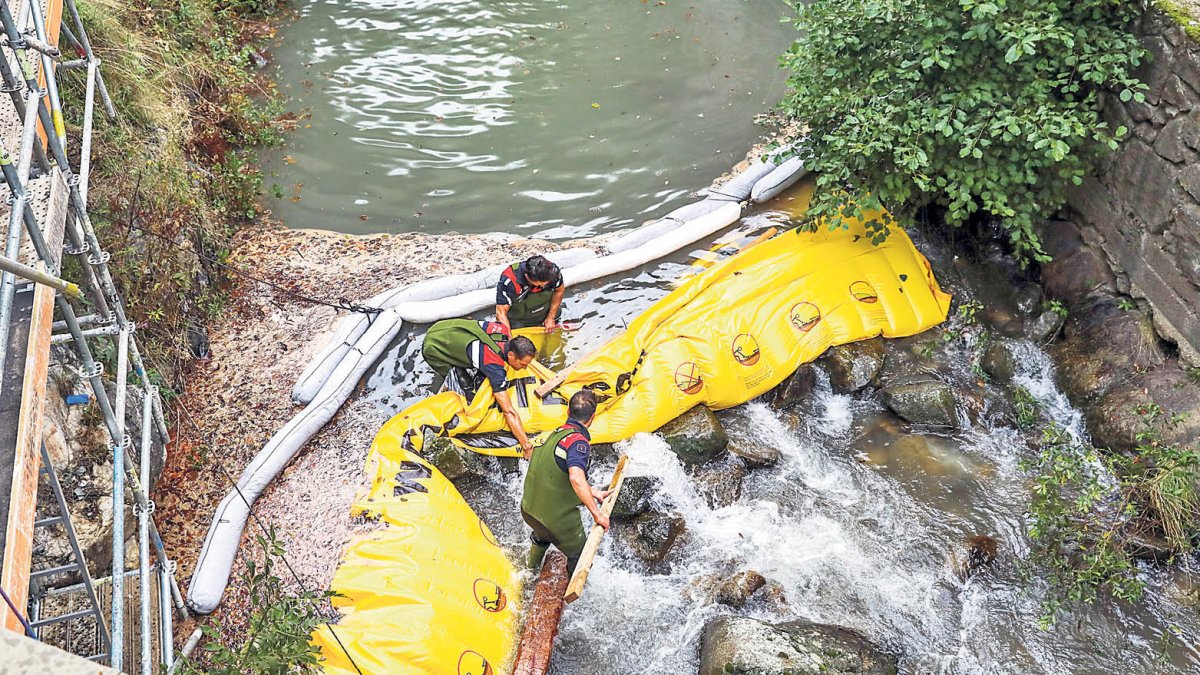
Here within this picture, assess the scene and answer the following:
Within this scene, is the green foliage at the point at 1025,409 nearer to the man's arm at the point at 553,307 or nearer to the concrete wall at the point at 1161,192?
the concrete wall at the point at 1161,192

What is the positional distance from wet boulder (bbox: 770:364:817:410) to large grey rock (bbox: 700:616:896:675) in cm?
180

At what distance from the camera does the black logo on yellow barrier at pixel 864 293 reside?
640cm

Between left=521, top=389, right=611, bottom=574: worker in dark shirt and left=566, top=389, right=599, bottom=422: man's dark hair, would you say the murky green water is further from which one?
left=521, top=389, right=611, bottom=574: worker in dark shirt

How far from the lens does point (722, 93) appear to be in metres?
9.25

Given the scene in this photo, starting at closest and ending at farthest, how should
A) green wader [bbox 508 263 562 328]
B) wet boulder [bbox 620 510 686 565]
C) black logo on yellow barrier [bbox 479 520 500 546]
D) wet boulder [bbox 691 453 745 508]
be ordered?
black logo on yellow barrier [bbox 479 520 500 546]
wet boulder [bbox 620 510 686 565]
wet boulder [bbox 691 453 745 508]
green wader [bbox 508 263 562 328]

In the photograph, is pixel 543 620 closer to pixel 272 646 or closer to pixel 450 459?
pixel 450 459

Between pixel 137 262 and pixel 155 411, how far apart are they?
1.31 metres

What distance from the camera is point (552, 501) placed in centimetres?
466

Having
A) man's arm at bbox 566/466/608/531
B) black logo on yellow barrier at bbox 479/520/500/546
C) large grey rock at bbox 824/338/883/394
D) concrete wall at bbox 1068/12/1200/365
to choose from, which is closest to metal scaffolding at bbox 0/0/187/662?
black logo on yellow barrier at bbox 479/520/500/546

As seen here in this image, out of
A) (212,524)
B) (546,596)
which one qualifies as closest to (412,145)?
(212,524)

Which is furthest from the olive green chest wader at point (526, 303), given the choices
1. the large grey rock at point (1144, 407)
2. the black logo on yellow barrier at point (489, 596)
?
the large grey rock at point (1144, 407)

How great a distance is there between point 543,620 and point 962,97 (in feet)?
14.3

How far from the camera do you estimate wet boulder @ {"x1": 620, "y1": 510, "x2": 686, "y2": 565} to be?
518 cm

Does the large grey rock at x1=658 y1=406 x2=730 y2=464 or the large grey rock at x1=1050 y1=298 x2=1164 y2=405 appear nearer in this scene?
the large grey rock at x1=658 y1=406 x2=730 y2=464
